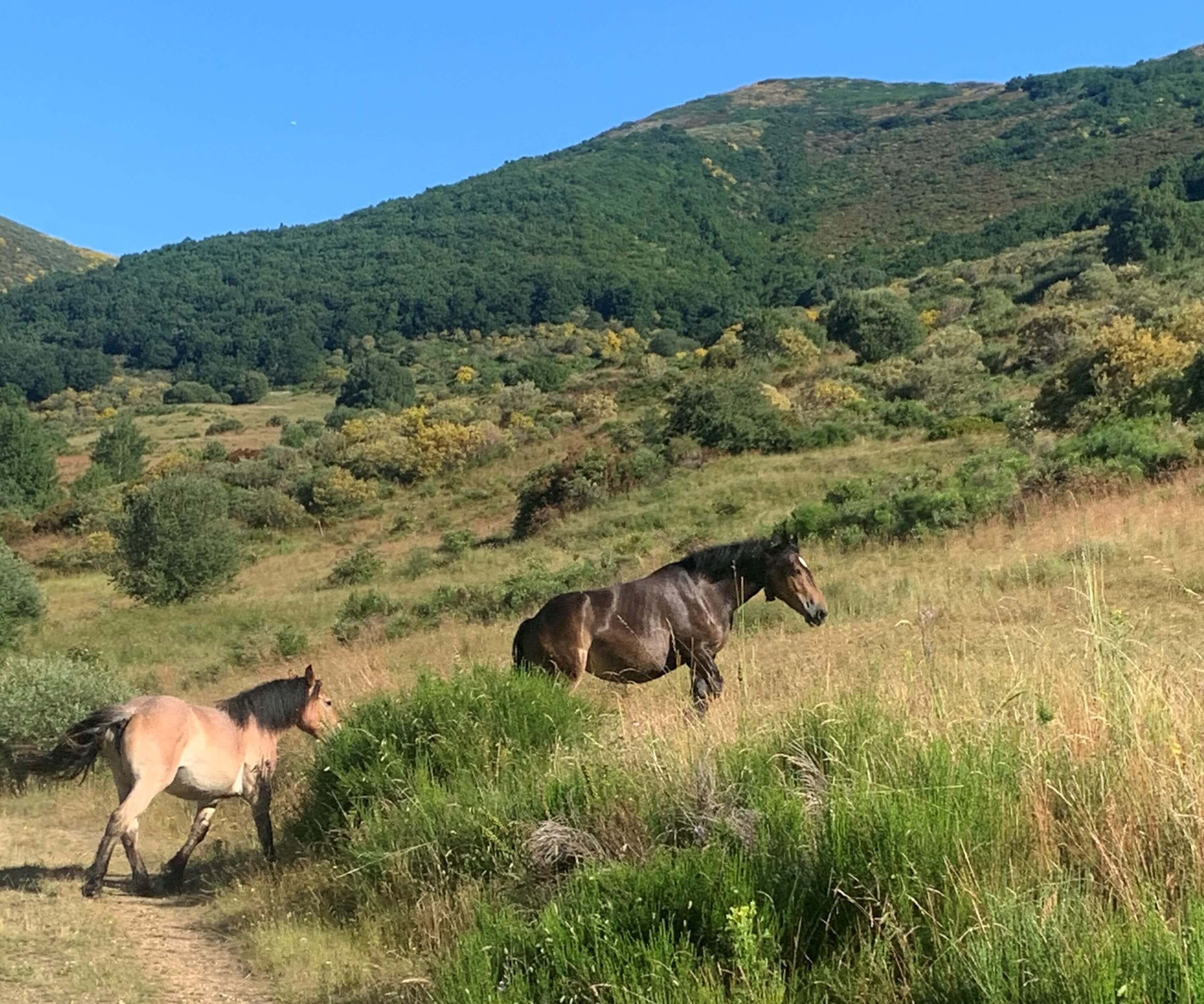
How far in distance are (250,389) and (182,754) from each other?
325ft

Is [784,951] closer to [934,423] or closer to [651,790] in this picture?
[651,790]

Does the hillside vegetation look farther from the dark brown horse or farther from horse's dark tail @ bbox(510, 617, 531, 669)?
the dark brown horse

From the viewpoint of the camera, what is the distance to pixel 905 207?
397 feet

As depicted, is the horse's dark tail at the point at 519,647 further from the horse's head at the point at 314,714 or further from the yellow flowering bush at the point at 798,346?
the yellow flowering bush at the point at 798,346

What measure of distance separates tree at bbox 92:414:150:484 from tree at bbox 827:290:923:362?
117ft

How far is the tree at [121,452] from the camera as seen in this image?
182ft

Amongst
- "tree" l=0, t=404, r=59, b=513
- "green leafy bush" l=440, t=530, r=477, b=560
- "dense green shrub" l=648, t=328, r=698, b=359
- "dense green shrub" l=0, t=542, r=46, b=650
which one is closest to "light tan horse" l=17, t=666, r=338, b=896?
"dense green shrub" l=0, t=542, r=46, b=650

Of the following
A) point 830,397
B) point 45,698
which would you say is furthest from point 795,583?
point 830,397

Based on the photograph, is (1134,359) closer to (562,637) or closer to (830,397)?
(830,397)

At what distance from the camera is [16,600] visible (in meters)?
21.9

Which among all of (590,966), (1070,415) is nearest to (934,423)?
(1070,415)

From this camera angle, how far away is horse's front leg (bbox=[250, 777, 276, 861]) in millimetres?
7035

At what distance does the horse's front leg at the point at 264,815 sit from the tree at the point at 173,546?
23.7 metres

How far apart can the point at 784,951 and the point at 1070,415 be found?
88.7ft
